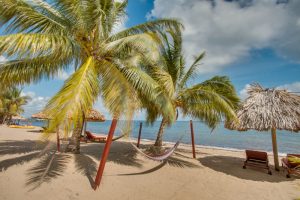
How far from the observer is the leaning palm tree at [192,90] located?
7695 millimetres

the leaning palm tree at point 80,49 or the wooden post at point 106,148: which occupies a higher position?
the leaning palm tree at point 80,49

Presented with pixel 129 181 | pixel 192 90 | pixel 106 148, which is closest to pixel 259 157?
pixel 192 90

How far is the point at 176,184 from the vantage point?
5133 mm

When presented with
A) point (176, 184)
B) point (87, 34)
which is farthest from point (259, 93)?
point (87, 34)

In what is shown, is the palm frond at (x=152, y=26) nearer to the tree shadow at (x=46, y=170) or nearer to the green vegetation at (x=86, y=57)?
the green vegetation at (x=86, y=57)

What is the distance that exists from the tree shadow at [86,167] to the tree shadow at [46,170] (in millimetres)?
326

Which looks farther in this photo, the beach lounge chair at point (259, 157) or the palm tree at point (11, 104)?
the palm tree at point (11, 104)

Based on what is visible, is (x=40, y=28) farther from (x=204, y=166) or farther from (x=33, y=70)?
(x=204, y=166)

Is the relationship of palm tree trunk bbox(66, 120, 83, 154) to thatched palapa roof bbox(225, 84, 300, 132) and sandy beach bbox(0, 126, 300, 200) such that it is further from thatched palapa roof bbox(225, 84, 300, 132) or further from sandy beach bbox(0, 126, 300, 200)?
thatched palapa roof bbox(225, 84, 300, 132)

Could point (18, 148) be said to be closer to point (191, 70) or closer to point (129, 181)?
point (129, 181)

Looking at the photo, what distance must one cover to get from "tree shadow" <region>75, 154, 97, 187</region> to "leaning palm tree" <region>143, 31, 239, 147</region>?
289cm

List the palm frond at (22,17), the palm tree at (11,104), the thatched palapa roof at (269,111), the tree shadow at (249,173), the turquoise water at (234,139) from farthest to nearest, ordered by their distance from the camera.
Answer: the palm tree at (11,104) → the turquoise water at (234,139) → the thatched palapa roof at (269,111) → the tree shadow at (249,173) → the palm frond at (22,17)

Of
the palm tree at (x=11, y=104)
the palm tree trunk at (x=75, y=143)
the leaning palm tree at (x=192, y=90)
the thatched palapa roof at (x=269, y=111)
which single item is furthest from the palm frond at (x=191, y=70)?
the palm tree at (x=11, y=104)

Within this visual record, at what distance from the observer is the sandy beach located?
4133mm
